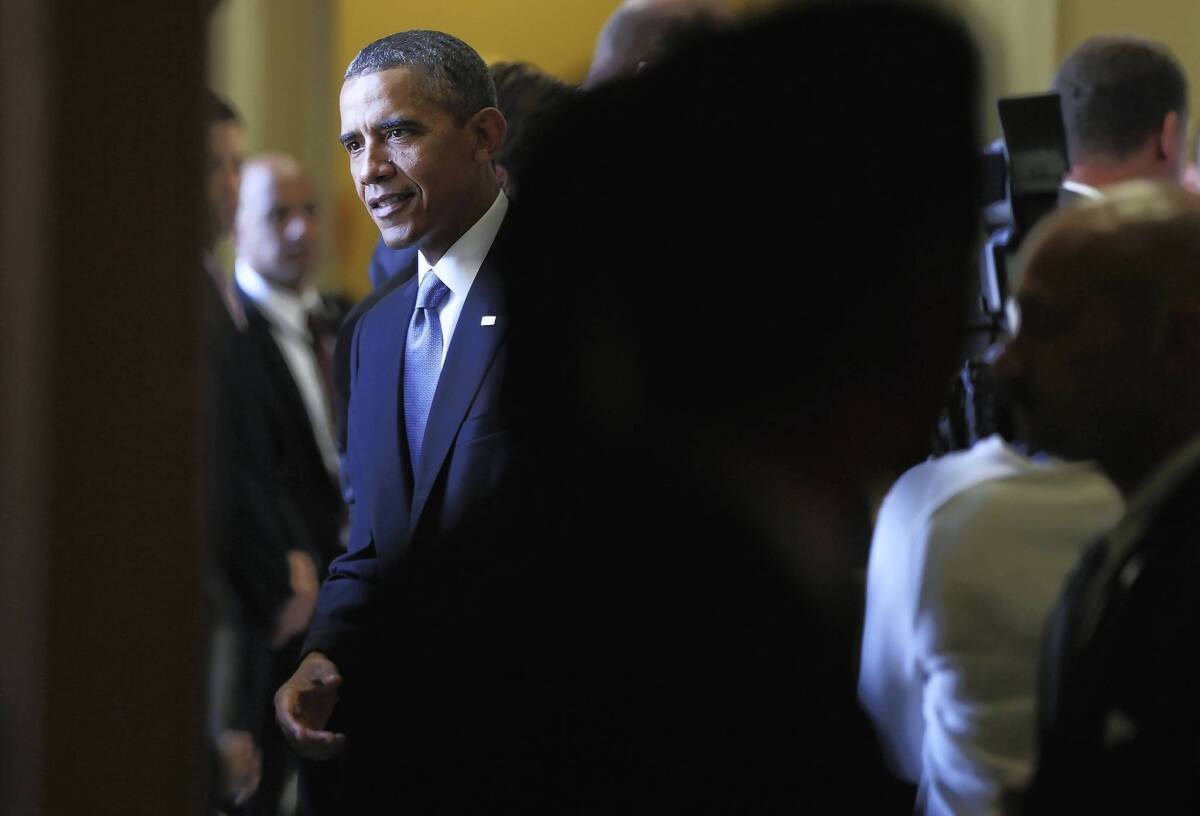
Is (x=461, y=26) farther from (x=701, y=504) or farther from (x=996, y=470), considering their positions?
(x=996, y=470)

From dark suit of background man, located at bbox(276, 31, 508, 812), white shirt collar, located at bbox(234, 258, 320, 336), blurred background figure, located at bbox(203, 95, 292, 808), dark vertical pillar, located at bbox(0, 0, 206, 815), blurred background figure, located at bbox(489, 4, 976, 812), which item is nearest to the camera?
dark vertical pillar, located at bbox(0, 0, 206, 815)

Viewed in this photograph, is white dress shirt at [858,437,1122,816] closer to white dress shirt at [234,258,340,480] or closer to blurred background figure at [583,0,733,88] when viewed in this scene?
blurred background figure at [583,0,733,88]

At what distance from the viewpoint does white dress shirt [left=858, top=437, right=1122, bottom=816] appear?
72cm

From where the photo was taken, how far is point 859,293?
0.88m

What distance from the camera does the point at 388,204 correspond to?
3.23 ft

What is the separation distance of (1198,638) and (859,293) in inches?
12.1

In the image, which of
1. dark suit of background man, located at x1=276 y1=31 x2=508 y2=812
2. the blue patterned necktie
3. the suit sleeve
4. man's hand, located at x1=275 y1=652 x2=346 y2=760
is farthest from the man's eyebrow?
man's hand, located at x1=275 y1=652 x2=346 y2=760

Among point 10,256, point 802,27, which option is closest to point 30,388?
point 10,256

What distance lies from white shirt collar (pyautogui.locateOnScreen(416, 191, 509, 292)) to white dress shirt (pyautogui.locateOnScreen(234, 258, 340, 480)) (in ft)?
1.36

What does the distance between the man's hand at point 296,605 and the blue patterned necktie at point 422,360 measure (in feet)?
0.47

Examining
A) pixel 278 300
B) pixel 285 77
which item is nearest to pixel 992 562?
pixel 285 77

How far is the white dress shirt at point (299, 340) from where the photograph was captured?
1.49 m

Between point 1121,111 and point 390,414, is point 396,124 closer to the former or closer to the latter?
point 390,414

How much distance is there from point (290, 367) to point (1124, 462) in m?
A: 1.06
